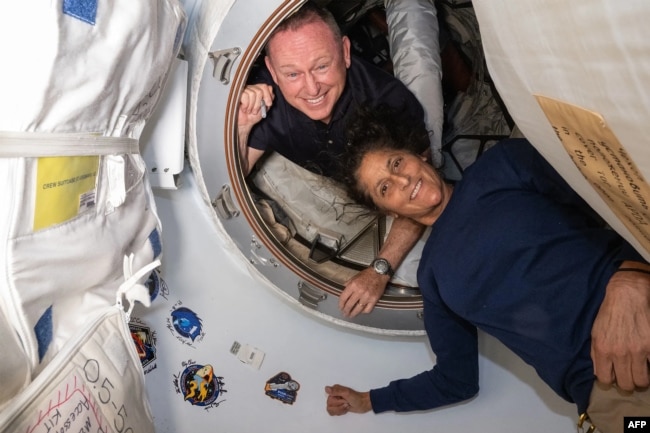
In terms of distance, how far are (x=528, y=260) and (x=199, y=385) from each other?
2.66 ft

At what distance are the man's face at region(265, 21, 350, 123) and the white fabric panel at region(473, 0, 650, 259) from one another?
638 millimetres

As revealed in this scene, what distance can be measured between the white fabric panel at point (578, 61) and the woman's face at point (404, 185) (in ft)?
1.84

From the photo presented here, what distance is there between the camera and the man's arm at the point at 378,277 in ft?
4.38

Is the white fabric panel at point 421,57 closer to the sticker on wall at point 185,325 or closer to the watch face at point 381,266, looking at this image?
the watch face at point 381,266

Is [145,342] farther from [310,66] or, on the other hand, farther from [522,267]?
[522,267]

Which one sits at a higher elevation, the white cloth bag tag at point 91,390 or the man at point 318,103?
the man at point 318,103

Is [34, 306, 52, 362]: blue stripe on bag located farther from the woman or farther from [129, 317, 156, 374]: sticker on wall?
the woman

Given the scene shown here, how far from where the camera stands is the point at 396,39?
1.51m

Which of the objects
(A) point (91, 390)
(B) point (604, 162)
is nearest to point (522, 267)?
(B) point (604, 162)

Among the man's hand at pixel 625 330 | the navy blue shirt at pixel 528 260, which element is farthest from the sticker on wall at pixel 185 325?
the man's hand at pixel 625 330

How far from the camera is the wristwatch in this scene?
4.59 ft

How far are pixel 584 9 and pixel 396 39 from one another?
1.13 metres

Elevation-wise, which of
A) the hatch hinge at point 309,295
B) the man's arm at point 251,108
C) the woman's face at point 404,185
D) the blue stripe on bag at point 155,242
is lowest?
the blue stripe on bag at point 155,242

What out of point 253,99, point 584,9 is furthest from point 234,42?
point 584,9
